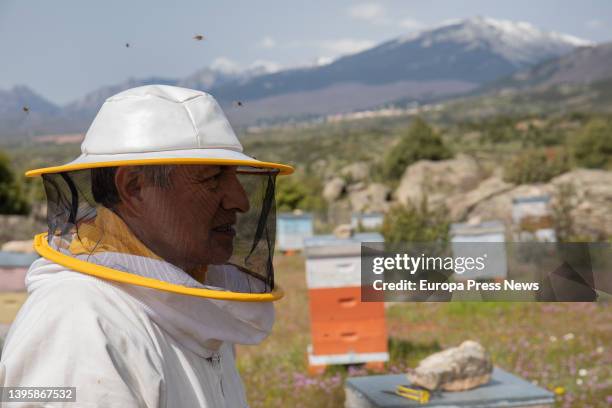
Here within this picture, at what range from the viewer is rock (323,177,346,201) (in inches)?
1140

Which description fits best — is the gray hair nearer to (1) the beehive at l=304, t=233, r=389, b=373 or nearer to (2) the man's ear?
(2) the man's ear

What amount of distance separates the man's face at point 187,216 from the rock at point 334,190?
89.0ft

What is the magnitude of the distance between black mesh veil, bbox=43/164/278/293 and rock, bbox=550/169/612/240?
40.3ft

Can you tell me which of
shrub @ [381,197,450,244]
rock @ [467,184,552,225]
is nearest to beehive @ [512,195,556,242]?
shrub @ [381,197,450,244]

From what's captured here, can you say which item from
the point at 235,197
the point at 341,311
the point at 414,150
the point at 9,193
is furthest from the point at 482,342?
the point at 414,150

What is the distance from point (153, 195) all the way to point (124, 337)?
333mm

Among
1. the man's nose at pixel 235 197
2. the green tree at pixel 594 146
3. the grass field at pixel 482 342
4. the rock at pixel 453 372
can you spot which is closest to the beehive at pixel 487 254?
the rock at pixel 453 372

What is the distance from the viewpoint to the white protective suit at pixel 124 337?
1116 millimetres

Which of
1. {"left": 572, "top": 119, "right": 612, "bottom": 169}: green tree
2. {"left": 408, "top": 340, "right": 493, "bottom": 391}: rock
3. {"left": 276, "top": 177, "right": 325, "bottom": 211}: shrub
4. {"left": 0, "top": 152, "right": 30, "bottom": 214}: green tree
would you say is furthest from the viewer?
{"left": 572, "top": 119, "right": 612, "bottom": 169}: green tree

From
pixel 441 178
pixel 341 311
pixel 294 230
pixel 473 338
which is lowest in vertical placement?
pixel 473 338

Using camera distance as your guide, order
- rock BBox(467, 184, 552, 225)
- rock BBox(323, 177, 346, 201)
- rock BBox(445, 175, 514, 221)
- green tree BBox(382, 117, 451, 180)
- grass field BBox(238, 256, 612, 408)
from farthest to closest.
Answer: green tree BBox(382, 117, 451, 180) → rock BBox(323, 177, 346, 201) → rock BBox(445, 175, 514, 221) → rock BBox(467, 184, 552, 225) → grass field BBox(238, 256, 612, 408)

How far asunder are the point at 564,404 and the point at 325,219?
1658cm

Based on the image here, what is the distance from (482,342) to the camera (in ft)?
23.8

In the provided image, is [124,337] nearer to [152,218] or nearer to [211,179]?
[152,218]
